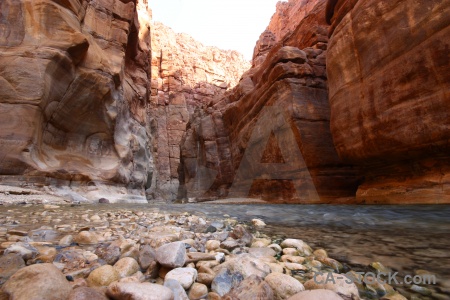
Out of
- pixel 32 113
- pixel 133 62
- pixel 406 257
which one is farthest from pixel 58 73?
pixel 406 257

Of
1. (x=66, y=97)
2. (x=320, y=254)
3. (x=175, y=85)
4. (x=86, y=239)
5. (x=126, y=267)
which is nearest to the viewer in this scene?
(x=126, y=267)

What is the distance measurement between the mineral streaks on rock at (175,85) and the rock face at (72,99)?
2123 cm

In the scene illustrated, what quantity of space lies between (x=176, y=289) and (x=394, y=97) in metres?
8.88

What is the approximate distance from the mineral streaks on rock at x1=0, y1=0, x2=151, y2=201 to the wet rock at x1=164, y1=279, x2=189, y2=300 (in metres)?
13.4

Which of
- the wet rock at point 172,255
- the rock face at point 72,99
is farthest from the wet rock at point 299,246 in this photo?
the rock face at point 72,99

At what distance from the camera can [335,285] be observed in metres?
1.52

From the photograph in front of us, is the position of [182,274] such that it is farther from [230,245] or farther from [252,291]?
[230,245]

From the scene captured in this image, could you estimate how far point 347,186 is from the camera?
11992 millimetres

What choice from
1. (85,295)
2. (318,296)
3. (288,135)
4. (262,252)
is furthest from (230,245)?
(288,135)

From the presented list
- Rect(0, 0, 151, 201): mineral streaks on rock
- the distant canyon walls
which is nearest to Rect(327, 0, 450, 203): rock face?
the distant canyon walls

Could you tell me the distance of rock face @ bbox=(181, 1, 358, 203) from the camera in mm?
12219

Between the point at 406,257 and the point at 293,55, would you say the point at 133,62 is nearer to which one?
the point at 293,55

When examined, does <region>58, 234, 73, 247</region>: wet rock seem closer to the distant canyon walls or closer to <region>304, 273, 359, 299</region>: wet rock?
<region>304, 273, 359, 299</region>: wet rock

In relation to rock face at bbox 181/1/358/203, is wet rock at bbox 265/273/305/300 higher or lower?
lower
